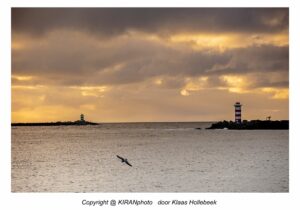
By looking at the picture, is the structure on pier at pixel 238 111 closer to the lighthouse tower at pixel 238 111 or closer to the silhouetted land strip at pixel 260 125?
the lighthouse tower at pixel 238 111

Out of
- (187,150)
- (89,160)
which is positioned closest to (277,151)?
(187,150)

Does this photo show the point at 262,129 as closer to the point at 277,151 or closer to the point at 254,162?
the point at 277,151

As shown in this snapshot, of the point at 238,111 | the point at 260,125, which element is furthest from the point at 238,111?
the point at 260,125

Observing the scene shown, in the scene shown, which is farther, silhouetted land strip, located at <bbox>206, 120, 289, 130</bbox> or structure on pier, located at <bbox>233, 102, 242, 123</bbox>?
silhouetted land strip, located at <bbox>206, 120, 289, 130</bbox>

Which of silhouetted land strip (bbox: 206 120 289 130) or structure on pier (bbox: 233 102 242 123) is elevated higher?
structure on pier (bbox: 233 102 242 123)

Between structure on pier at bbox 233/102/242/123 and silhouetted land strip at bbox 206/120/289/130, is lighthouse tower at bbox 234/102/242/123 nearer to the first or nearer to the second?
structure on pier at bbox 233/102/242/123

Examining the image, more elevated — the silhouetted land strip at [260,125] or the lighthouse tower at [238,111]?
the lighthouse tower at [238,111]

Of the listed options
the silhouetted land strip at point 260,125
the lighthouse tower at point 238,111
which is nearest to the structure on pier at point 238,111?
the lighthouse tower at point 238,111

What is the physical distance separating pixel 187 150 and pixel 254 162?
917 cm

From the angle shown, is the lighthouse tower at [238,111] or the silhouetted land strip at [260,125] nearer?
the lighthouse tower at [238,111]

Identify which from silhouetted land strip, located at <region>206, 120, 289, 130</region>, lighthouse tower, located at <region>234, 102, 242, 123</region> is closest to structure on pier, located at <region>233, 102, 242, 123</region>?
lighthouse tower, located at <region>234, 102, 242, 123</region>
